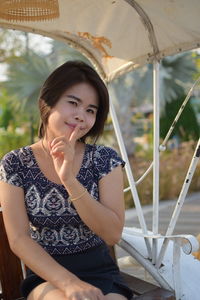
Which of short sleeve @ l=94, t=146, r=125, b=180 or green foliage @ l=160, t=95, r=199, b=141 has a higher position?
green foliage @ l=160, t=95, r=199, b=141

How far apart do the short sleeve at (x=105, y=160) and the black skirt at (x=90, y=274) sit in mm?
353

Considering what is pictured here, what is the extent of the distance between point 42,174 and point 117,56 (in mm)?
1216

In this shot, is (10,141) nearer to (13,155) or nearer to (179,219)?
(179,219)

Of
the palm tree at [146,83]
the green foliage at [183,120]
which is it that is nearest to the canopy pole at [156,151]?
the palm tree at [146,83]

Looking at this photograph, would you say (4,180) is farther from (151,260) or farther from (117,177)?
(151,260)

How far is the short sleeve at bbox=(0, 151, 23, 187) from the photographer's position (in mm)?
1778


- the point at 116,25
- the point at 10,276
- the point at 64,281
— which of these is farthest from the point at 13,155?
the point at 116,25

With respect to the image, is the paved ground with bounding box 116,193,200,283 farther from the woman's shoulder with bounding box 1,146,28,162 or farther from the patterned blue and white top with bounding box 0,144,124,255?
the woman's shoulder with bounding box 1,146,28,162

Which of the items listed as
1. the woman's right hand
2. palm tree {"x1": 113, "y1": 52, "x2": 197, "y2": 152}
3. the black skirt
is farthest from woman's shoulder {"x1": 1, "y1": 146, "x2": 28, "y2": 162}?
palm tree {"x1": 113, "y1": 52, "x2": 197, "y2": 152}

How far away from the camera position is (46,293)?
65.6 inches

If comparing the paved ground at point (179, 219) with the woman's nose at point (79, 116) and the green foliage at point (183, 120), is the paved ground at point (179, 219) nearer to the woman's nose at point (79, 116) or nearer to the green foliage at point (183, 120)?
the woman's nose at point (79, 116)

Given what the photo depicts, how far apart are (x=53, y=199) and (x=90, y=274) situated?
0.36 metres

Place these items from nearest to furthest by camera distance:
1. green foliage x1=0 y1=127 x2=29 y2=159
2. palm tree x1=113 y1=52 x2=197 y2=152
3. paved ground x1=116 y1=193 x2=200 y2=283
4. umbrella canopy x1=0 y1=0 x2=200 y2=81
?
umbrella canopy x1=0 y1=0 x2=200 y2=81 < paved ground x1=116 y1=193 x2=200 y2=283 < palm tree x1=113 y1=52 x2=197 y2=152 < green foliage x1=0 y1=127 x2=29 y2=159

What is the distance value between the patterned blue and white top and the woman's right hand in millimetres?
236
